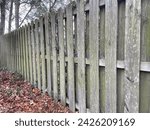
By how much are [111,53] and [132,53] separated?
34 cm

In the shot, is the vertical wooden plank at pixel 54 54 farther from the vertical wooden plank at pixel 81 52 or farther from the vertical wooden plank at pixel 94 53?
the vertical wooden plank at pixel 94 53

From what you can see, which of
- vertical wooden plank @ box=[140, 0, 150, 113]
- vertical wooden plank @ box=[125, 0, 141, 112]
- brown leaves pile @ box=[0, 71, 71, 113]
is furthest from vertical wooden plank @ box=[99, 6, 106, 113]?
brown leaves pile @ box=[0, 71, 71, 113]

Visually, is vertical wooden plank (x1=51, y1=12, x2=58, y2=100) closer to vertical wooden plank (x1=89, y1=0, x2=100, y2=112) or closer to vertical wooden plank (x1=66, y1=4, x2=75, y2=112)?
vertical wooden plank (x1=66, y1=4, x2=75, y2=112)

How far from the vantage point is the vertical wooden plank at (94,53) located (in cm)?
270

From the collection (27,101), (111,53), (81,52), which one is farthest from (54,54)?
(111,53)

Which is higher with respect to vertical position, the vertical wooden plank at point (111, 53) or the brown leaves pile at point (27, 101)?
the vertical wooden plank at point (111, 53)

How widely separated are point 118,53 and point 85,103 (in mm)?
968

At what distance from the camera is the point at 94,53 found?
2770mm

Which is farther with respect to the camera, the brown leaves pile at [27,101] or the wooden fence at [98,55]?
the brown leaves pile at [27,101]

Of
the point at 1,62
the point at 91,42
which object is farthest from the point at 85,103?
the point at 1,62

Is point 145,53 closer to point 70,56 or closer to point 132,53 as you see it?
point 132,53

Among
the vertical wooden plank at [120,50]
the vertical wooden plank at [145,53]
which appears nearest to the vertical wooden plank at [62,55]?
the vertical wooden plank at [120,50]

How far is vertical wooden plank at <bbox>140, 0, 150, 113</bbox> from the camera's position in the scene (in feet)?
6.49

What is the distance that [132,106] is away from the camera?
216 centimetres
